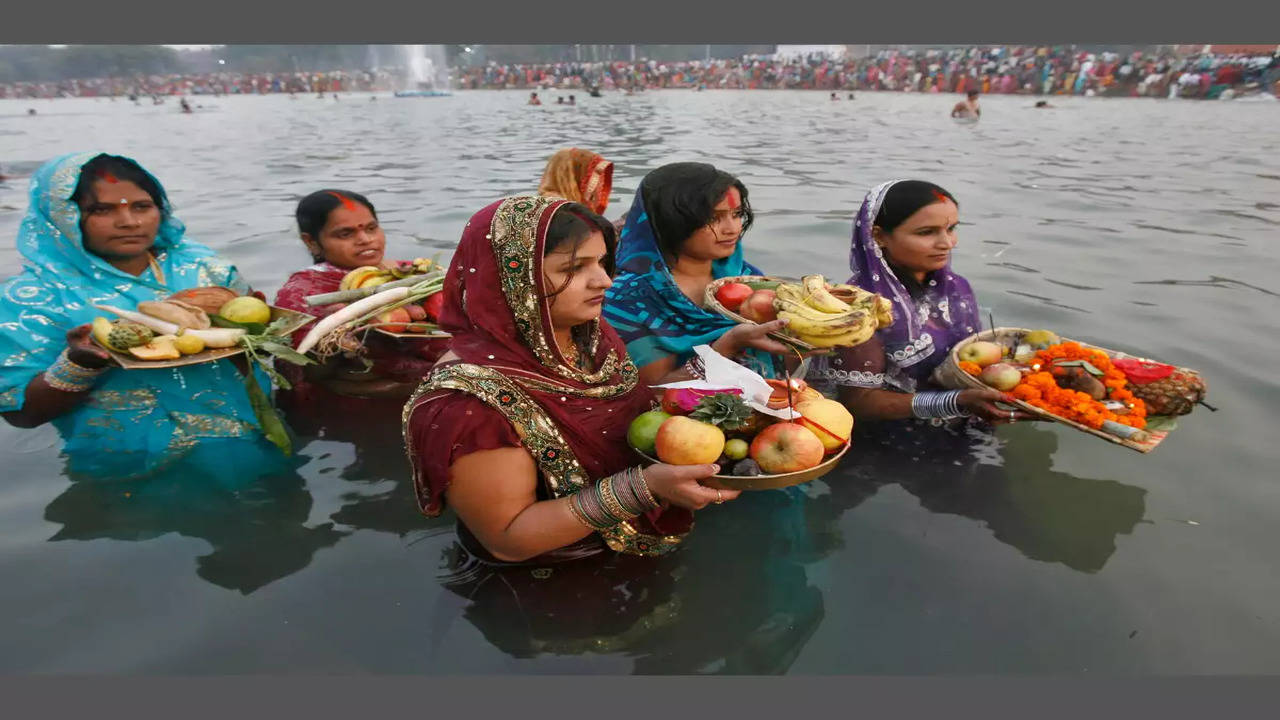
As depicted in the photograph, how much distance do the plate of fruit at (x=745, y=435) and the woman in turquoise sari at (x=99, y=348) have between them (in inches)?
103

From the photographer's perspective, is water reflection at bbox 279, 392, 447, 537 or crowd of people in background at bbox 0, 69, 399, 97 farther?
crowd of people in background at bbox 0, 69, 399, 97

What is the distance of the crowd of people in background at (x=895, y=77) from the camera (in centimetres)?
3081

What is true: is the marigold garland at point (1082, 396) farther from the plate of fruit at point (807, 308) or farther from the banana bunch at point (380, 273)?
the banana bunch at point (380, 273)

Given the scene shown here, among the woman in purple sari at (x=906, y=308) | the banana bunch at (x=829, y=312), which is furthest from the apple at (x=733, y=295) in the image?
the woman in purple sari at (x=906, y=308)

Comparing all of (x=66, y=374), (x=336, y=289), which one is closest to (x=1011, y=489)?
(x=336, y=289)

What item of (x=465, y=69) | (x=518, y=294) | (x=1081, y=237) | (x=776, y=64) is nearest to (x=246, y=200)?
(x=518, y=294)

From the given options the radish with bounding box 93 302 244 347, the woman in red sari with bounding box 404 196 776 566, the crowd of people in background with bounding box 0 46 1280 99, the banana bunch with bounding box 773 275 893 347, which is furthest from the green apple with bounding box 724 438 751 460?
the crowd of people in background with bounding box 0 46 1280 99

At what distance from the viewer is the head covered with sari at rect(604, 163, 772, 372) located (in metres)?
3.61

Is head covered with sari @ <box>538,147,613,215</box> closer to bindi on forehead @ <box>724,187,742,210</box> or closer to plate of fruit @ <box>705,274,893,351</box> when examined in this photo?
bindi on forehead @ <box>724,187,742,210</box>

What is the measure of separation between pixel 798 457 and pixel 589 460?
2.48 ft

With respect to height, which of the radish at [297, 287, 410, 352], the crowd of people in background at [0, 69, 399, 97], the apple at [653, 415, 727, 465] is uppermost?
the apple at [653, 415, 727, 465]

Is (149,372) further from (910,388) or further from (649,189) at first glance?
(910,388)

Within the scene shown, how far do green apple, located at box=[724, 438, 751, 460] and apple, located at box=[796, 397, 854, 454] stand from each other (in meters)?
0.21

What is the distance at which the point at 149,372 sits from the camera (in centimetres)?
369
